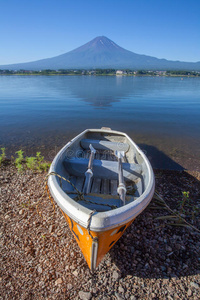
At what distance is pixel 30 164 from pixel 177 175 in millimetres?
5955

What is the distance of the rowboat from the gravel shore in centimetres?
52

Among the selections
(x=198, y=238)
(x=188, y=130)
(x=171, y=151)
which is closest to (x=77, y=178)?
(x=198, y=238)

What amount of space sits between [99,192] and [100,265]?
5.49 feet

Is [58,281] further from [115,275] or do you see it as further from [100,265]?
[115,275]

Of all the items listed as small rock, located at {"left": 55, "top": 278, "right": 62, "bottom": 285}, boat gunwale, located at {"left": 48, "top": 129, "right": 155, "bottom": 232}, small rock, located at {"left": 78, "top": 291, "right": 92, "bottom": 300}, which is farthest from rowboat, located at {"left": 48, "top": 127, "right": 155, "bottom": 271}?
small rock, located at {"left": 55, "top": 278, "right": 62, "bottom": 285}

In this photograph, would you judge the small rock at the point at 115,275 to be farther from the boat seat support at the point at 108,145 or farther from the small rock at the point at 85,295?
the boat seat support at the point at 108,145

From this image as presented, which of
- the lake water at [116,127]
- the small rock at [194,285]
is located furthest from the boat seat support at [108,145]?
the small rock at [194,285]

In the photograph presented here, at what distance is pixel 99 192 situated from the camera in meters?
4.71

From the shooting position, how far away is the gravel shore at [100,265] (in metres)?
3.12

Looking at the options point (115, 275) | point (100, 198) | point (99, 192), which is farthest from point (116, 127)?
point (115, 275)

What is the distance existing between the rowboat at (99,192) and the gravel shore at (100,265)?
52 centimetres

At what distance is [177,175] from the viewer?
736 centimetres

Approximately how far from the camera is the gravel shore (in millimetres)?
3117

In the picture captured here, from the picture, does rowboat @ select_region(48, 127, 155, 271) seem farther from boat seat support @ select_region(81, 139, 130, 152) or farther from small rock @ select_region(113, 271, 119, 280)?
small rock @ select_region(113, 271, 119, 280)
